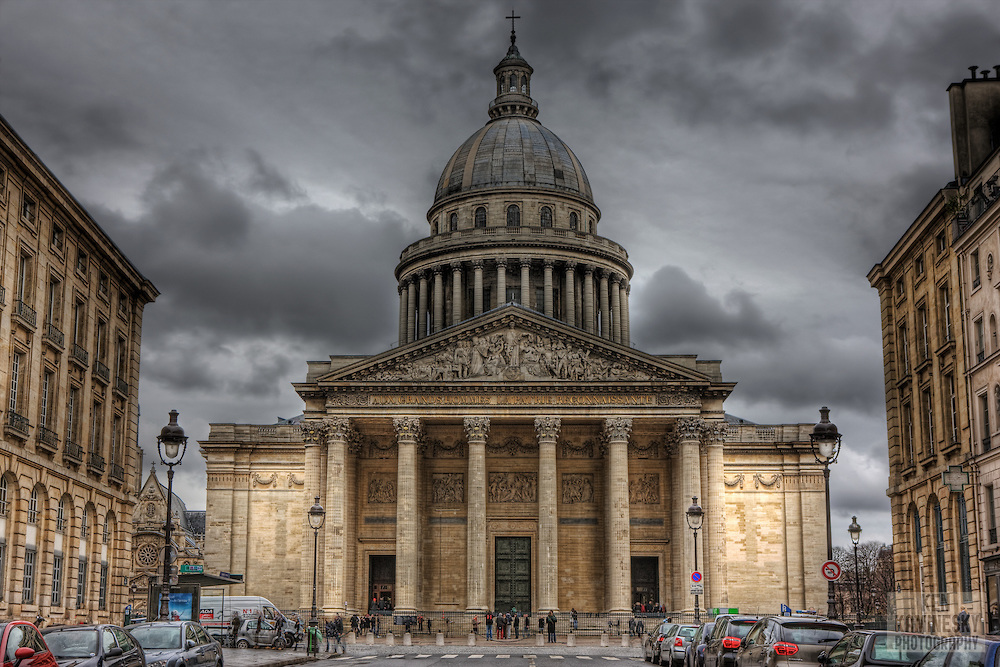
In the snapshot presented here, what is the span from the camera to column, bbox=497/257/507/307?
299ft

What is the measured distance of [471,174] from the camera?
100125 millimetres

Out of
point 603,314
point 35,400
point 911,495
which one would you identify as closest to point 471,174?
point 603,314

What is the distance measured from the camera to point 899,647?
1822 centimetres

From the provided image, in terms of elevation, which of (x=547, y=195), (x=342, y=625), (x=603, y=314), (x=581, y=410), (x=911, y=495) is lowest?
(x=342, y=625)

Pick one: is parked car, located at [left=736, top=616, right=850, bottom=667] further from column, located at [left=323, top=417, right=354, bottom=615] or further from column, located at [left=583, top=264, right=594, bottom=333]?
column, located at [left=583, top=264, right=594, bottom=333]

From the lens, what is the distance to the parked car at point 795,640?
21.4m

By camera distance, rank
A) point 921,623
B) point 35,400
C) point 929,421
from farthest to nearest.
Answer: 1. point 929,421
2. point 35,400
3. point 921,623

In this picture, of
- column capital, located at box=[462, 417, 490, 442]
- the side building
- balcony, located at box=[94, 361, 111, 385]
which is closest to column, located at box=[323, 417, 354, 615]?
column capital, located at box=[462, 417, 490, 442]

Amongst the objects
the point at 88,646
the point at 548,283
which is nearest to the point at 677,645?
the point at 88,646

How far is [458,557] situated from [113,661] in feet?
174

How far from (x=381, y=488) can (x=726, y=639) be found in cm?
4775

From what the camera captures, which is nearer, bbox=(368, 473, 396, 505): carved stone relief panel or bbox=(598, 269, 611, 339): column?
bbox=(368, 473, 396, 505): carved stone relief panel

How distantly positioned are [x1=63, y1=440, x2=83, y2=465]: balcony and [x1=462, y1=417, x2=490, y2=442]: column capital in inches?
1084

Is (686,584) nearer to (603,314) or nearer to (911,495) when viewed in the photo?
(911,495)
